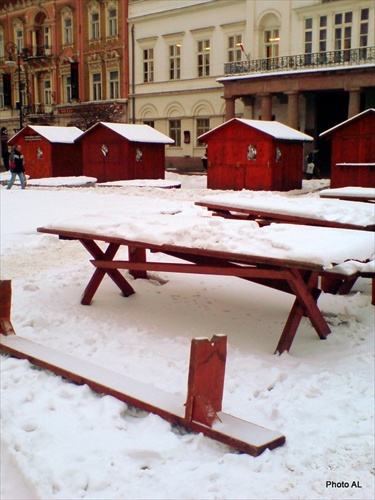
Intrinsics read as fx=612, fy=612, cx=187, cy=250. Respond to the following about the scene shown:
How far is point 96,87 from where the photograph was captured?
145 ft

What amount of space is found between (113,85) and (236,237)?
39860mm

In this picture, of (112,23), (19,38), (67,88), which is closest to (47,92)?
(67,88)

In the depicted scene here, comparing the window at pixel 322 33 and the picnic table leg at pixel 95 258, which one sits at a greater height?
the window at pixel 322 33

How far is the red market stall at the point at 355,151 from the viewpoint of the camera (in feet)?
63.9

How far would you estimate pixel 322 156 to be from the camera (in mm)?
35188

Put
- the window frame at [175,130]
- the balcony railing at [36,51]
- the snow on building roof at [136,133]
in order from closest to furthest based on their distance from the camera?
the snow on building roof at [136,133], the window frame at [175,130], the balcony railing at [36,51]

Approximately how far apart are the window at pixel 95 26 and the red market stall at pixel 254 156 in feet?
79.3

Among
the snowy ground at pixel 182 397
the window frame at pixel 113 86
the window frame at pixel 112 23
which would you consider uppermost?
the window frame at pixel 112 23

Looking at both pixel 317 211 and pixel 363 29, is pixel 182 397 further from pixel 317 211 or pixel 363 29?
pixel 363 29

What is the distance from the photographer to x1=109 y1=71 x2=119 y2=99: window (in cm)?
4244

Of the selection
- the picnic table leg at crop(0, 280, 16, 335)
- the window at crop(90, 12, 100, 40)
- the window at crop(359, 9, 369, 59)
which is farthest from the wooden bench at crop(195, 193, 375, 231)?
the window at crop(90, 12, 100, 40)

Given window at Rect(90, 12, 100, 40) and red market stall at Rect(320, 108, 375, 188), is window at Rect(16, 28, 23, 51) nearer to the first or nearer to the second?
window at Rect(90, 12, 100, 40)

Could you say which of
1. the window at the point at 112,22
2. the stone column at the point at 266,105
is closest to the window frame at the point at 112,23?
the window at the point at 112,22

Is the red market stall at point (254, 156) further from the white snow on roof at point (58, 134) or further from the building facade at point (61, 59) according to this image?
the building facade at point (61, 59)
